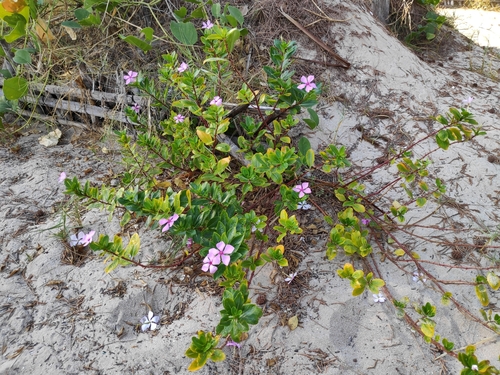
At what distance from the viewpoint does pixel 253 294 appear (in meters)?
1.61

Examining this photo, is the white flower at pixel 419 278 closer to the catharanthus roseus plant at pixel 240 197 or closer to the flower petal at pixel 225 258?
the catharanthus roseus plant at pixel 240 197

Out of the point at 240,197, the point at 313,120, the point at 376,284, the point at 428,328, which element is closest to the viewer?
the point at 428,328

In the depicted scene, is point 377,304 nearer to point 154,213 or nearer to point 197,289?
point 197,289

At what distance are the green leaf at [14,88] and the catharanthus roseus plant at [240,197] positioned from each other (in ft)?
3.09

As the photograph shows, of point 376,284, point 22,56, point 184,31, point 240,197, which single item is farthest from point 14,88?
point 376,284

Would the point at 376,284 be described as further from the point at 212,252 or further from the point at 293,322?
the point at 212,252

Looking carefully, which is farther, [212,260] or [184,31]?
[184,31]

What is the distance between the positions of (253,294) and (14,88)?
1991 millimetres

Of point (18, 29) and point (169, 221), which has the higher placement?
point (18, 29)

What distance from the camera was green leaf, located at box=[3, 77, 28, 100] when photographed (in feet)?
7.90

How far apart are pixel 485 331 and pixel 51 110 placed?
2.85 meters

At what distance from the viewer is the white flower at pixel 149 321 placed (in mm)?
1544

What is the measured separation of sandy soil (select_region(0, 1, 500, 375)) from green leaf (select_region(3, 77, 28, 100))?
0.41 meters

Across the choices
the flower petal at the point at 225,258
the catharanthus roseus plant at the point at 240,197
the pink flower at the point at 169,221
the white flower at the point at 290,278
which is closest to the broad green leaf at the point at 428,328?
the catharanthus roseus plant at the point at 240,197
